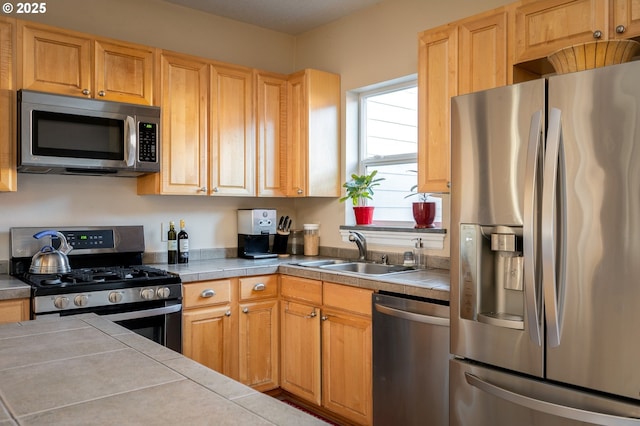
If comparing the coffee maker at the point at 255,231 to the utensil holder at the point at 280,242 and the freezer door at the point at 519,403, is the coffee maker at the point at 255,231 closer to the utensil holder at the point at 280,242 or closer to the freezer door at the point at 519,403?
the utensil holder at the point at 280,242

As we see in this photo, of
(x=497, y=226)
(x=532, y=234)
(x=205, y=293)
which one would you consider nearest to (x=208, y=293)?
(x=205, y=293)

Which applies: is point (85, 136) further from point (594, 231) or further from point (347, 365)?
point (594, 231)

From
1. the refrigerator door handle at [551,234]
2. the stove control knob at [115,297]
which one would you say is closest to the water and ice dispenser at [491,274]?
the refrigerator door handle at [551,234]

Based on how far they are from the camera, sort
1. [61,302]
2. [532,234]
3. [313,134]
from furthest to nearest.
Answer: [313,134] < [61,302] < [532,234]

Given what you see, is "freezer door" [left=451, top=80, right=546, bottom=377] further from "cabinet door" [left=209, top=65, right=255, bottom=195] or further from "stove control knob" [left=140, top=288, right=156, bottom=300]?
"cabinet door" [left=209, top=65, right=255, bottom=195]

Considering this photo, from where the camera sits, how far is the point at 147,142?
312cm

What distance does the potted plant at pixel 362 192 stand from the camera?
360 centimetres

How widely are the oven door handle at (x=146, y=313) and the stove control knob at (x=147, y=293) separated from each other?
0.07 meters

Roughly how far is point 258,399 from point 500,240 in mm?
1378

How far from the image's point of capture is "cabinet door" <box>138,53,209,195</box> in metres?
3.25

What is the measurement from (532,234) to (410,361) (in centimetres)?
92

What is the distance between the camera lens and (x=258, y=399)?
87cm

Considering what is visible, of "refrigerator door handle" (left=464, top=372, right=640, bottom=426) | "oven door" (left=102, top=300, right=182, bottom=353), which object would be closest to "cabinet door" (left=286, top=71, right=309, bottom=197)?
"oven door" (left=102, top=300, right=182, bottom=353)

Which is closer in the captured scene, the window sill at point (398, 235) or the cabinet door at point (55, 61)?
the cabinet door at point (55, 61)
